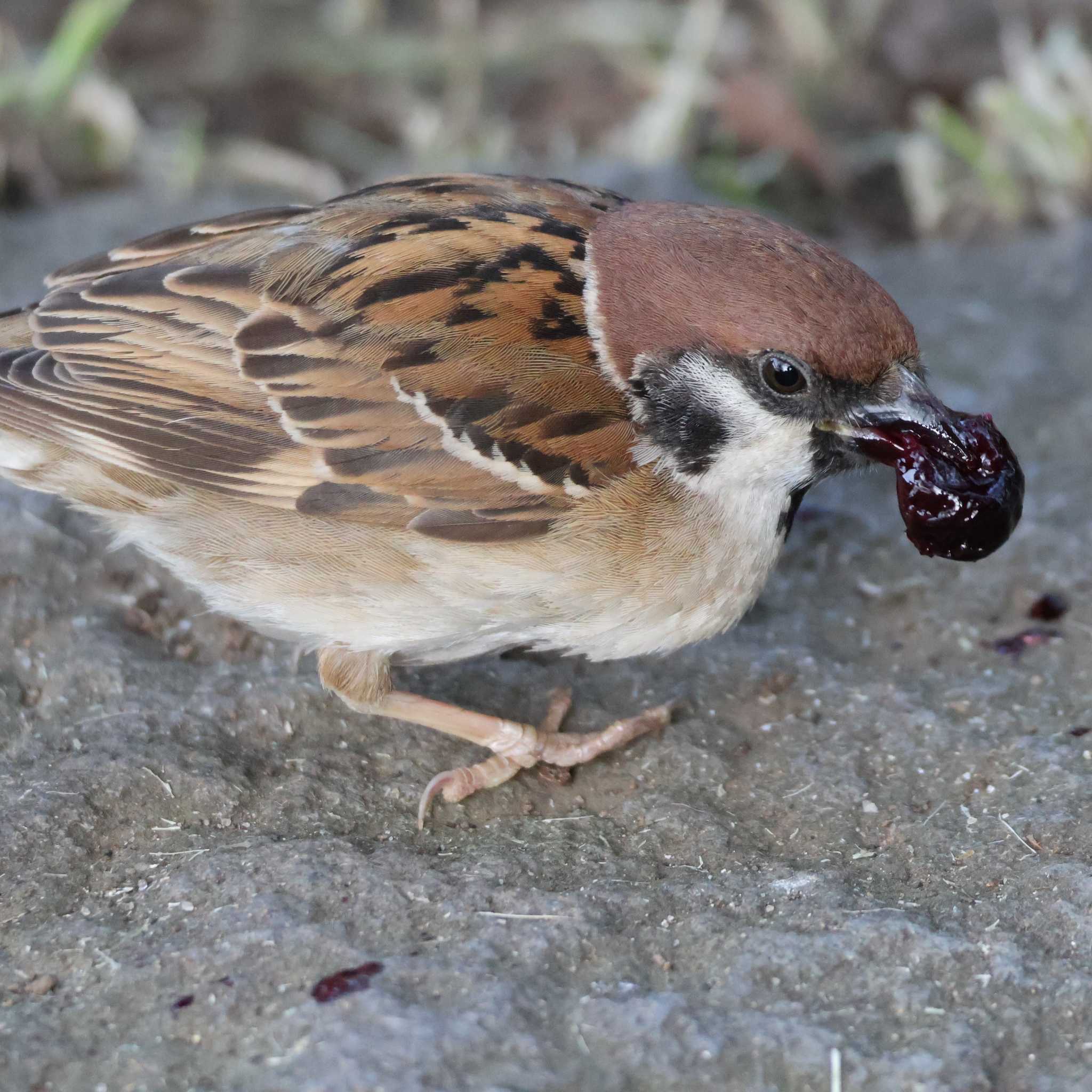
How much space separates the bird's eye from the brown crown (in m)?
0.04

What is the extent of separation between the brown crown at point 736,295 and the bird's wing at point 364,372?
13 centimetres

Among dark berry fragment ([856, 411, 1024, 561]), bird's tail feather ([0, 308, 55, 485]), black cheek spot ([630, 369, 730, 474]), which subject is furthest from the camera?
bird's tail feather ([0, 308, 55, 485])

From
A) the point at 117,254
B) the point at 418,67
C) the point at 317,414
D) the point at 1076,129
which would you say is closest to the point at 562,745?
the point at 317,414

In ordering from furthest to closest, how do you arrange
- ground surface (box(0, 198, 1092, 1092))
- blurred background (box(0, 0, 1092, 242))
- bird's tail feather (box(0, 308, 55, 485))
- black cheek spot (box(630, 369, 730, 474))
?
1. blurred background (box(0, 0, 1092, 242))
2. bird's tail feather (box(0, 308, 55, 485))
3. black cheek spot (box(630, 369, 730, 474))
4. ground surface (box(0, 198, 1092, 1092))

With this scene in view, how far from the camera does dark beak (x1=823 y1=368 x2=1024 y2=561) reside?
3293mm

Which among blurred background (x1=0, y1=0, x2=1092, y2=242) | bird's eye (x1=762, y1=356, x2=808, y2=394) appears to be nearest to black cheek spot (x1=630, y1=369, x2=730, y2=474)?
bird's eye (x1=762, y1=356, x2=808, y2=394)

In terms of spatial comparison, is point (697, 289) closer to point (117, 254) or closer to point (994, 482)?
point (994, 482)

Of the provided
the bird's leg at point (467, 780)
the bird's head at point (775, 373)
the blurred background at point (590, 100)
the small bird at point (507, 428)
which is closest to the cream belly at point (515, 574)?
the small bird at point (507, 428)

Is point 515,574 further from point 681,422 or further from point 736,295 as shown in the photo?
point 736,295

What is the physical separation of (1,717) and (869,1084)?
2.42 m

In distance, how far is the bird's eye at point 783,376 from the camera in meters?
3.26

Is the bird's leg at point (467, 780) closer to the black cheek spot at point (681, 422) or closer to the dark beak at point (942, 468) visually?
A: the black cheek spot at point (681, 422)

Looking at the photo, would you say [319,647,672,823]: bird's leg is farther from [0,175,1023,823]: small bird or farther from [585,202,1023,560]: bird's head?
[585,202,1023,560]: bird's head

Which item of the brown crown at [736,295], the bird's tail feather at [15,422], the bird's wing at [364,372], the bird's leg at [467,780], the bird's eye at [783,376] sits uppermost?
the brown crown at [736,295]
